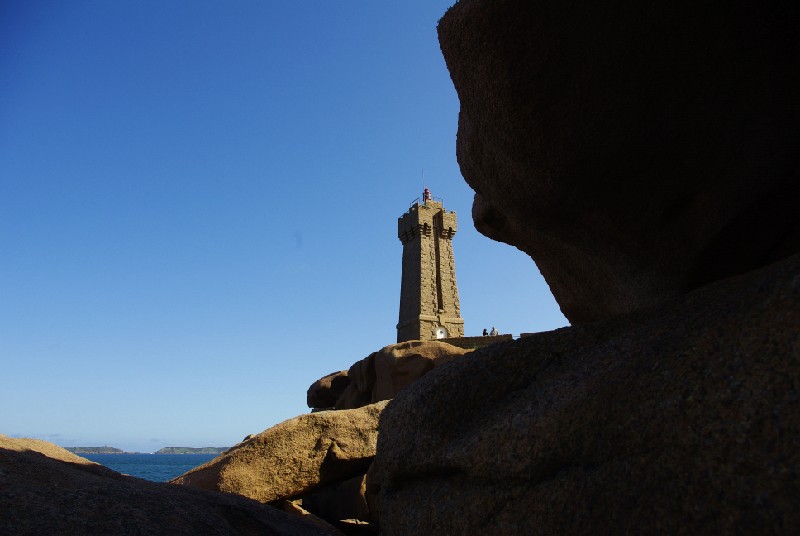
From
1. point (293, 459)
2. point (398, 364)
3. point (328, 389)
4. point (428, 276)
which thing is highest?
point (428, 276)

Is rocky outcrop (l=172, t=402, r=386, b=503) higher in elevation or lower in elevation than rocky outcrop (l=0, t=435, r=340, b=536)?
higher

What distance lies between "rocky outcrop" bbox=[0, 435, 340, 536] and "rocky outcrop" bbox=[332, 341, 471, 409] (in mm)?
10499

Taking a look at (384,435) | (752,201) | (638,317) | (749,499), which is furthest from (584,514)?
(752,201)

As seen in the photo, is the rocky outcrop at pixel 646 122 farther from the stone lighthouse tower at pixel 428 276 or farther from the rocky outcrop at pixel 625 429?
the stone lighthouse tower at pixel 428 276

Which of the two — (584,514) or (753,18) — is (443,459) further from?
(753,18)

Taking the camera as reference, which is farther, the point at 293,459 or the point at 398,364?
the point at 398,364

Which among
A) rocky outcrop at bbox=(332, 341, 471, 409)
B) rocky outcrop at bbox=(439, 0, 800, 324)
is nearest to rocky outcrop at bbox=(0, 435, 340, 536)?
rocky outcrop at bbox=(439, 0, 800, 324)

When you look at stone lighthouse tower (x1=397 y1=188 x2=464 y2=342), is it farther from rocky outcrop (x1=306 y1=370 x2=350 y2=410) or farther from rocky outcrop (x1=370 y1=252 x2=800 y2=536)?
rocky outcrop (x1=370 y1=252 x2=800 y2=536)

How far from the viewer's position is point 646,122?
3496 mm

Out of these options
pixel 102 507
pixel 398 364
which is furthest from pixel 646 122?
pixel 398 364

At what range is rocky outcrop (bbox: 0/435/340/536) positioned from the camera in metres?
2.92

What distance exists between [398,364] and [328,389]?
19.7 ft

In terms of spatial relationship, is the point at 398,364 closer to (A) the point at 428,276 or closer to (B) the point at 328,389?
(B) the point at 328,389

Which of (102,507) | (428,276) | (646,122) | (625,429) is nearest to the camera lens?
(625,429)
